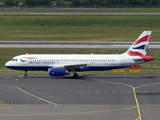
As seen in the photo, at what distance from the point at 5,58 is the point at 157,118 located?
150 feet

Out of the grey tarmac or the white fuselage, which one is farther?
the white fuselage

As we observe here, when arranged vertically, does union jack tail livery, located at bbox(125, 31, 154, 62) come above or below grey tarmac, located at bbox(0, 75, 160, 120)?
above

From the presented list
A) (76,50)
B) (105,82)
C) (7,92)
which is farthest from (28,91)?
(76,50)

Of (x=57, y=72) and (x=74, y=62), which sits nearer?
(x=57, y=72)

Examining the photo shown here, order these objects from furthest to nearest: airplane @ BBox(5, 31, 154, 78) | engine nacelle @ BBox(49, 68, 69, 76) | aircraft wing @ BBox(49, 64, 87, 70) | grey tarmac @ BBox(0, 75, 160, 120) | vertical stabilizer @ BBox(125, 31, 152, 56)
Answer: vertical stabilizer @ BBox(125, 31, 152, 56)
airplane @ BBox(5, 31, 154, 78)
aircraft wing @ BBox(49, 64, 87, 70)
engine nacelle @ BBox(49, 68, 69, 76)
grey tarmac @ BBox(0, 75, 160, 120)

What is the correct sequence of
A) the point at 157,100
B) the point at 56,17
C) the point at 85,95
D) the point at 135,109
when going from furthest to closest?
the point at 56,17 → the point at 85,95 → the point at 157,100 → the point at 135,109

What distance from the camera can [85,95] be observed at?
140ft

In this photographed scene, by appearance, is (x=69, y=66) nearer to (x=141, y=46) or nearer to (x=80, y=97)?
(x=141, y=46)

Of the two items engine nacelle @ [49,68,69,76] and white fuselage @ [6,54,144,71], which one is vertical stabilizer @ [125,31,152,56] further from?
engine nacelle @ [49,68,69,76]

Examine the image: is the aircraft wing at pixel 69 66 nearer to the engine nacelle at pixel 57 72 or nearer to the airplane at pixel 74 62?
the airplane at pixel 74 62

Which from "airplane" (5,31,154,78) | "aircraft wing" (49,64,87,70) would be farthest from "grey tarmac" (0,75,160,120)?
"aircraft wing" (49,64,87,70)

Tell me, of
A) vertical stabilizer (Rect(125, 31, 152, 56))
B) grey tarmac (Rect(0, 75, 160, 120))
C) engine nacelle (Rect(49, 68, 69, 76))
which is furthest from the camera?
vertical stabilizer (Rect(125, 31, 152, 56))

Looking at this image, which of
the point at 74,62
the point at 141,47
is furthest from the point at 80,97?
the point at 141,47

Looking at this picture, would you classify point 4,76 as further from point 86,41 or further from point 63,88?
point 86,41
